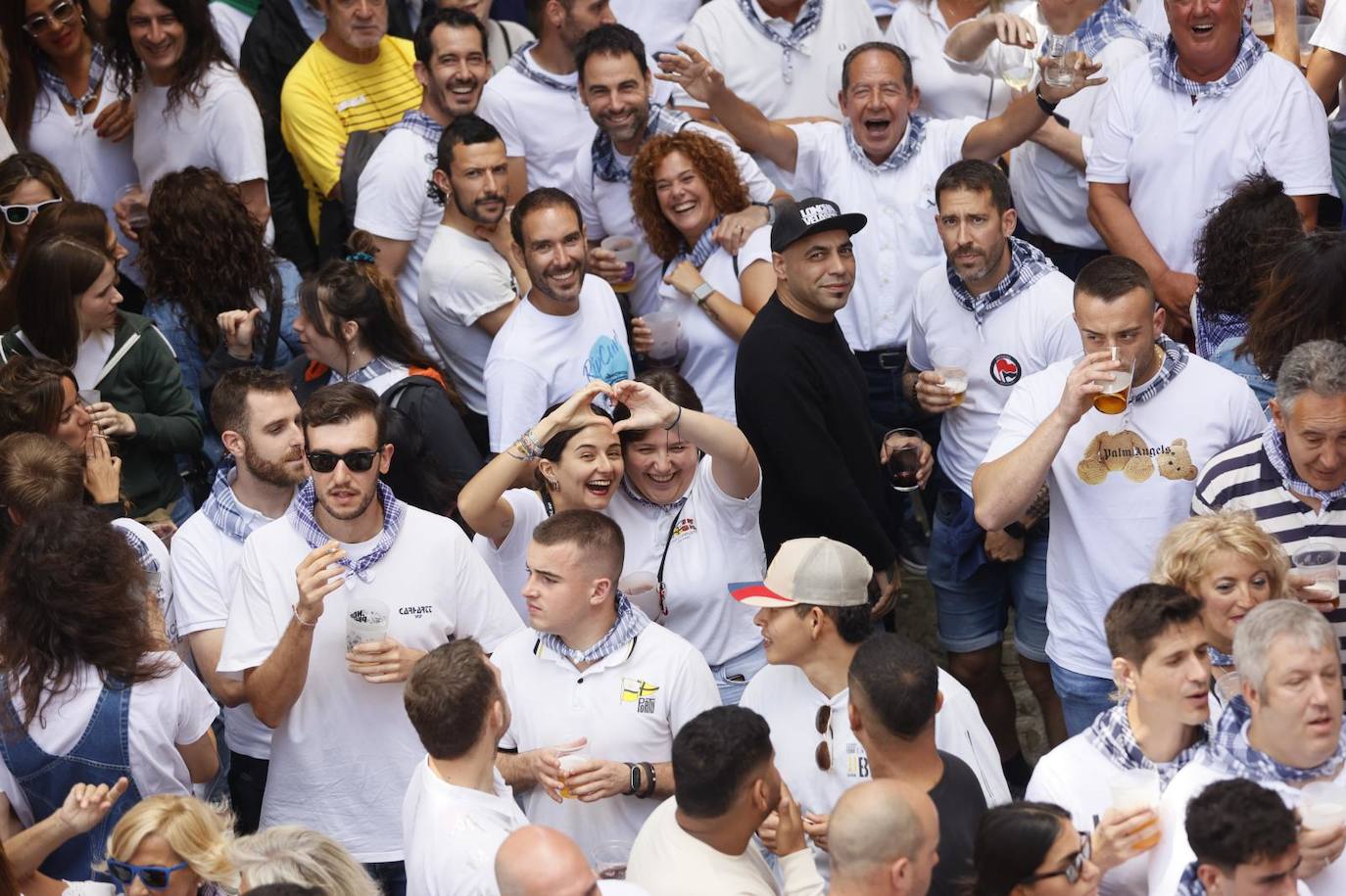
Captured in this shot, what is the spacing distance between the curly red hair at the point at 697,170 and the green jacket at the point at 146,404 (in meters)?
1.96

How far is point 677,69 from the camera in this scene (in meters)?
6.82

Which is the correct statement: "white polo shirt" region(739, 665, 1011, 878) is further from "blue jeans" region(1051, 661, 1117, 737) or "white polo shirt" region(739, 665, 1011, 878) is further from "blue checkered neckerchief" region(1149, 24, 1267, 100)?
"blue checkered neckerchief" region(1149, 24, 1267, 100)

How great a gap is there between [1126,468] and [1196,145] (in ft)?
6.39

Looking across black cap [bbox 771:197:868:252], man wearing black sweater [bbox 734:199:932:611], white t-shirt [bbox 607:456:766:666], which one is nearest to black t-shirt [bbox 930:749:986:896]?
white t-shirt [bbox 607:456:766:666]

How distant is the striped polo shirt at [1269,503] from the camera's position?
4.67 metres

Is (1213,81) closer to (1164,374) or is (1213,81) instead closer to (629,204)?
(1164,374)

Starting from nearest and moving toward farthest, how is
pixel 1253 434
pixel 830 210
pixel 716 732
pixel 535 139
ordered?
pixel 716 732 < pixel 1253 434 < pixel 830 210 < pixel 535 139

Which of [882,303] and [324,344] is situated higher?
[882,303]

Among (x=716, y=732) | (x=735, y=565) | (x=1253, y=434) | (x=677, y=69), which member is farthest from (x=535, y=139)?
(x=716, y=732)

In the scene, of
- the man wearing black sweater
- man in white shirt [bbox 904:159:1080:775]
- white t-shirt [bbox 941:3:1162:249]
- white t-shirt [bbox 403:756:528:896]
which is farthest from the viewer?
white t-shirt [bbox 941:3:1162:249]

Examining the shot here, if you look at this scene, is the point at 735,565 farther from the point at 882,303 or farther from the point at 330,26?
the point at 330,26

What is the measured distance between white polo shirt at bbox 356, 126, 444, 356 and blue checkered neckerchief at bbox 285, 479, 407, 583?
1.90 m

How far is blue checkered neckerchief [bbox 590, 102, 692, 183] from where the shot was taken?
6887 mm

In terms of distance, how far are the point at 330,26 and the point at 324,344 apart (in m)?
2.14
